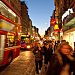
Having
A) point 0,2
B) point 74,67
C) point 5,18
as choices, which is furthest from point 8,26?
point 74,67

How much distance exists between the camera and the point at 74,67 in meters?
6.27

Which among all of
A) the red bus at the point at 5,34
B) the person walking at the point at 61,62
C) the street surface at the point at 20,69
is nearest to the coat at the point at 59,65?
the person walking at the point at 61,62

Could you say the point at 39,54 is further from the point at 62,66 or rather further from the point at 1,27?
the point at 62,66

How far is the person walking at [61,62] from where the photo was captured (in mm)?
5789

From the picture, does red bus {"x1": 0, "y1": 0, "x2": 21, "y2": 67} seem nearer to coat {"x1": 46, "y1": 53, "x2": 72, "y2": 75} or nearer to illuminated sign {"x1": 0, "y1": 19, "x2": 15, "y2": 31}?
illuminated sign {"x1": 0, "y1": 19, "x2": 15, "y2": 31}

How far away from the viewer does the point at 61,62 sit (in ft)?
19.5

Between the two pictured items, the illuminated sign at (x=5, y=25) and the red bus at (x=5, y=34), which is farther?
the red bus at (x=5, y=34)

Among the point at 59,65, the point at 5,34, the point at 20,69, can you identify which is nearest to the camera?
the point at 59,65

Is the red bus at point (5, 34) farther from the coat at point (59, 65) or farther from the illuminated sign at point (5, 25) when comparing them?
the coat at point (59, 65)

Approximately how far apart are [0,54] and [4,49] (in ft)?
3.29

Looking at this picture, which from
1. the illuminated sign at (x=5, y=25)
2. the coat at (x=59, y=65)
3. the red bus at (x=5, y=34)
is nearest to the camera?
the coat at (x=59, y=65)

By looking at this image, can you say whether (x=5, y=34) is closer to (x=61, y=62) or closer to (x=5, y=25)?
(x=5, y=25)

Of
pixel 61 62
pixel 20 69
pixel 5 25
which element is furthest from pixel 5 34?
pixel 61 62

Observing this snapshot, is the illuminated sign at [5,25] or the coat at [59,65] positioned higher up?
the illuminated sign at [5,25]
